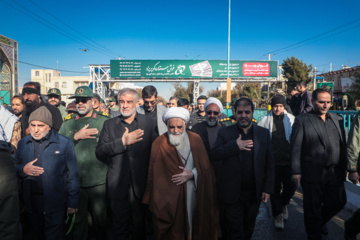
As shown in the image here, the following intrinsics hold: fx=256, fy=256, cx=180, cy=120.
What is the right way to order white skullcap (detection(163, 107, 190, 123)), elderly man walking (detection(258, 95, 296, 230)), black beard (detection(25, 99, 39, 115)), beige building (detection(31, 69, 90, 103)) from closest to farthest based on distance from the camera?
white skullcap (detection(163, 107, 190, 123)), elderly man walking (detection(258, 95, 296, 230)), black beard (detection(25, 99, 39, 115)), beige building (detection(31, 69, 90, 103))

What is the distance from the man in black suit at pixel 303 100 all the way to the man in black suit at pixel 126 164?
3.74 m

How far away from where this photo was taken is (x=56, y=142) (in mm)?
2756

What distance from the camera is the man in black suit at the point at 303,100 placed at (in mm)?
5344

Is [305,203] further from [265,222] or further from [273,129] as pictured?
[273,129]

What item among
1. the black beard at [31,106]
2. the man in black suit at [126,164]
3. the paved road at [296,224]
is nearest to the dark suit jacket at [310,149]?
the paved road at [296,224]

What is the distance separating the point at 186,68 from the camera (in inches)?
1171

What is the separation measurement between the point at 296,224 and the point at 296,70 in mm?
25712

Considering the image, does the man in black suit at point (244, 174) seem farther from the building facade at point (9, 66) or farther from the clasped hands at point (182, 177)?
the building facade at point (9, 66)

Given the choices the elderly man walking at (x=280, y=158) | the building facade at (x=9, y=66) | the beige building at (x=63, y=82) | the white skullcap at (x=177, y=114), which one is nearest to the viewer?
the white skullcap at (x=177, y=114)

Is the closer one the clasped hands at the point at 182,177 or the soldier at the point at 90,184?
the clasped hands at the point at 182,177

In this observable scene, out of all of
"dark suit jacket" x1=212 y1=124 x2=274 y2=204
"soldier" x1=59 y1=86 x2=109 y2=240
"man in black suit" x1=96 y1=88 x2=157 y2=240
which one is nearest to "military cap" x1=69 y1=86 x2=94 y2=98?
"soldier" x1=59 y1=86 x2=109 y2=240

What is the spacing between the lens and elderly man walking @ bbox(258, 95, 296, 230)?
3.88 meters

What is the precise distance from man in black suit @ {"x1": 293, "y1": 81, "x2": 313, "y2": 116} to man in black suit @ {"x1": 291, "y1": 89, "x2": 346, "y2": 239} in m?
2.10

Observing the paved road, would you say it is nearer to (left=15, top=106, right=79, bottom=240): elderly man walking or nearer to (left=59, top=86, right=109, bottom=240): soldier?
(left=59, top=86, right=109, bottom=240): soldier
